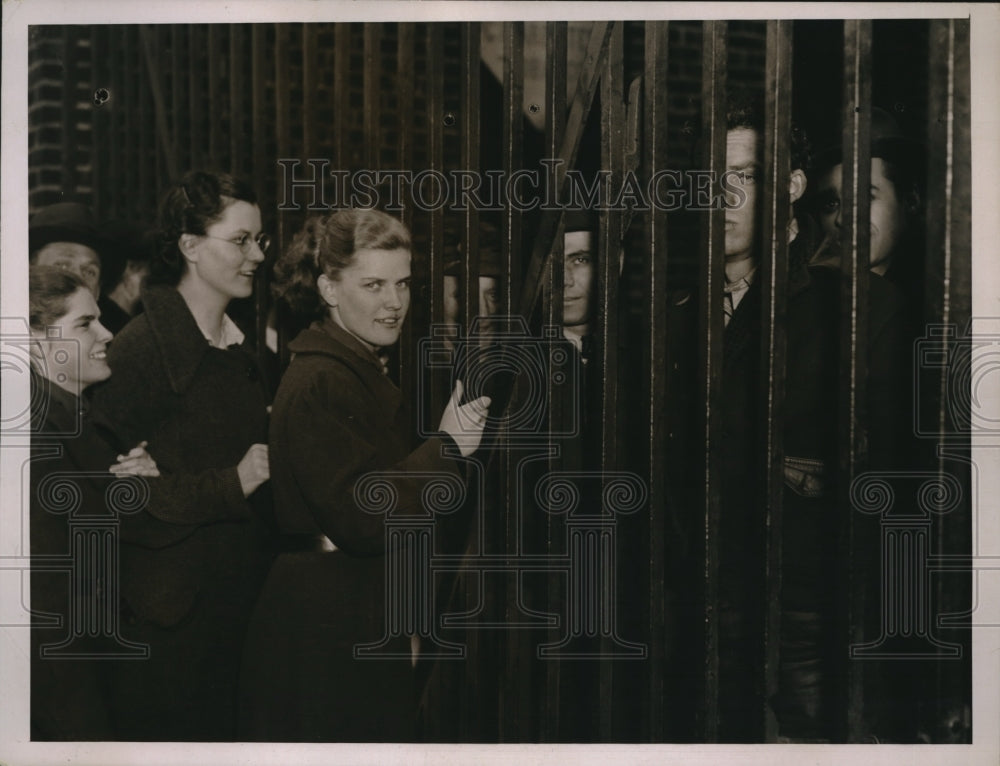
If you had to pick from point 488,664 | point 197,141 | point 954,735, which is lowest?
point 954,735

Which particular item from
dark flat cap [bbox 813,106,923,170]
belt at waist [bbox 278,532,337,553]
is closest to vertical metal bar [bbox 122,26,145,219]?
belt at waist [bbox 278,532,337,553]

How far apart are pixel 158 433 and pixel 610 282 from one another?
4.34 ft

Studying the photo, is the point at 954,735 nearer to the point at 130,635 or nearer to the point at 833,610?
the point at 833,610

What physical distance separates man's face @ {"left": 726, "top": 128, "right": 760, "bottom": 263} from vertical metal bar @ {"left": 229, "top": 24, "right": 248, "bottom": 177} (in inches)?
52.6

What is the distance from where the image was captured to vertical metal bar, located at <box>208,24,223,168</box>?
2.41 meters

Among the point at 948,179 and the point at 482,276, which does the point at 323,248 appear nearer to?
the point at 482,276

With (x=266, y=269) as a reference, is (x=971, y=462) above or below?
below

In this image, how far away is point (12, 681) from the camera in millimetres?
2467

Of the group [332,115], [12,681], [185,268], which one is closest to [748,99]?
[332,115]

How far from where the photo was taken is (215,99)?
241 cm

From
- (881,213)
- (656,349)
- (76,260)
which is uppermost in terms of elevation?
(881,213)

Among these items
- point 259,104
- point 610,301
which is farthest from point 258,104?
point 610,301

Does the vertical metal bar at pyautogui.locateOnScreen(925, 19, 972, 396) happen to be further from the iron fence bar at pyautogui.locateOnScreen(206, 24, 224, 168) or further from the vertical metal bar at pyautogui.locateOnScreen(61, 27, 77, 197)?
the vertical metal bar at pyautogui.locateOnScreen(61, 27, 77, 197)

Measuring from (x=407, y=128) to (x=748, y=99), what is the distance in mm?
938
